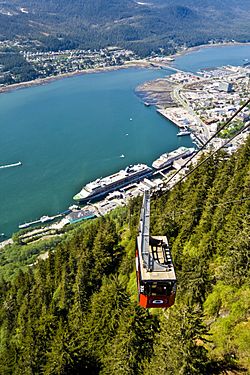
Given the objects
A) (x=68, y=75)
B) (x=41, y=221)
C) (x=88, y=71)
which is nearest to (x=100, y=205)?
(x=41, y=221)

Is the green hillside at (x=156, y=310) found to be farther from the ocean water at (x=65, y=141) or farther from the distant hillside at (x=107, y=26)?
the distant hillside at (x=107, y=26)

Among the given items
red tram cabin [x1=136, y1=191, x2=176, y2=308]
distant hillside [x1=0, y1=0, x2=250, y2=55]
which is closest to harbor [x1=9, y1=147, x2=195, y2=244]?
red tram cabin [x1=136, y1=191, x2=176, y2=308]

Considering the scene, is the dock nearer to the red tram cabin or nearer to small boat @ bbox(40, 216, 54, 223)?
small boat @ bbox(40, 216, 54, 223)

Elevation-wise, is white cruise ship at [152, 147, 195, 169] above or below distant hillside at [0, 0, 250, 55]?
below

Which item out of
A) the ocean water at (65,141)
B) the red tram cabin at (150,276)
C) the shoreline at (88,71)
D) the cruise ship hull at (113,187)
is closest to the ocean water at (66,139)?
the ocean water at (65,141)

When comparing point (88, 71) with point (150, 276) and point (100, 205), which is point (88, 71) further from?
point (150, 276)

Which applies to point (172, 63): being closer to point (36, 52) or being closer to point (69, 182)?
point (36, 52)

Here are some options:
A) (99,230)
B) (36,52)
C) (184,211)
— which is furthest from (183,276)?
(36,52)
